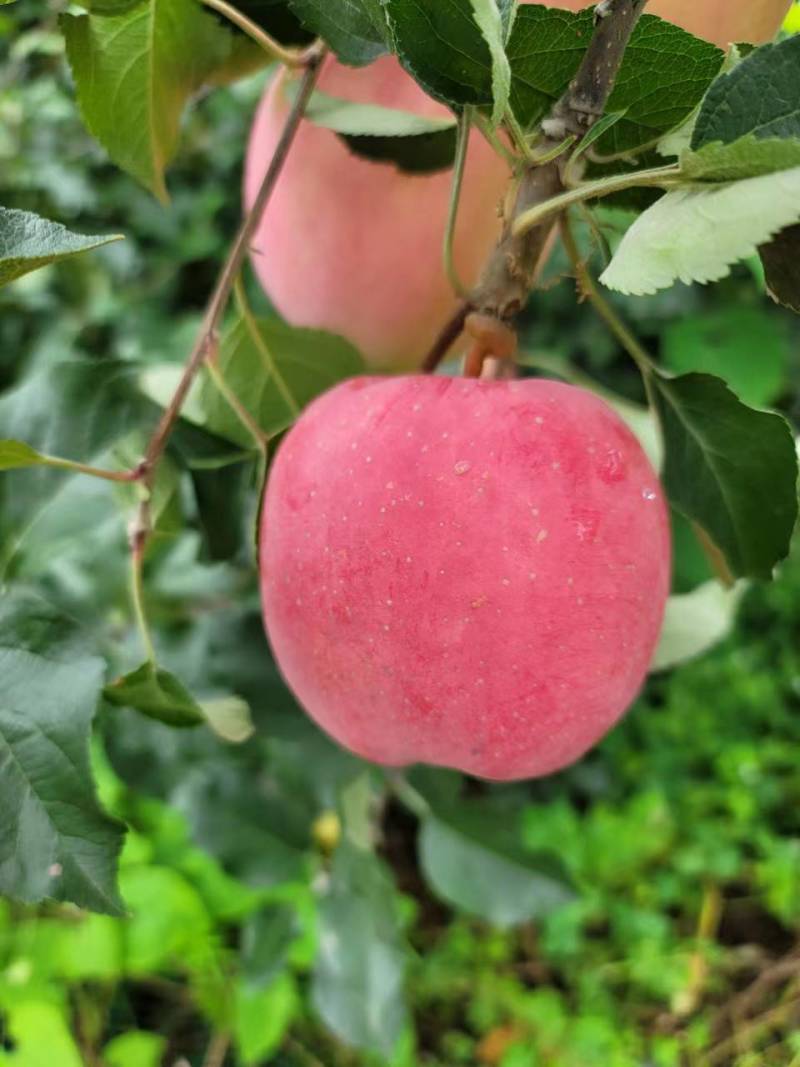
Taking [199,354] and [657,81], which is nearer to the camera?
[657,81]

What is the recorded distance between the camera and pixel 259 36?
1.17 ft

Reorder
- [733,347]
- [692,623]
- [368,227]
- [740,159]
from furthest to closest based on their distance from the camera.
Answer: [733,347] → [692,623] → [368,227] → [740,159]

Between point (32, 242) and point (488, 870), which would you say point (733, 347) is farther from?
point (32, 242)

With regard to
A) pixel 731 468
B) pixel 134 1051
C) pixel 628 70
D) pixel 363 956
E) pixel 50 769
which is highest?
pixel 628 70

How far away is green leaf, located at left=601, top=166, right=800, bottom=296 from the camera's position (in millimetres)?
215

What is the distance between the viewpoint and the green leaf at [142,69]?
35 cm

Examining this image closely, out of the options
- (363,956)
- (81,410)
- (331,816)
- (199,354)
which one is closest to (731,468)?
(199,354)

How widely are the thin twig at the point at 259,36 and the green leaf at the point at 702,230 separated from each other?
0.60 feet

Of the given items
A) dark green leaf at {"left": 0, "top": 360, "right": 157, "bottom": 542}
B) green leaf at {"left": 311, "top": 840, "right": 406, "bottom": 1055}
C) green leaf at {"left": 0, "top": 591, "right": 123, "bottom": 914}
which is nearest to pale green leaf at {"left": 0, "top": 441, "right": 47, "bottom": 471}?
green leaf at {"left": 0, "top": 591, "right": 123, "bottom": 914}

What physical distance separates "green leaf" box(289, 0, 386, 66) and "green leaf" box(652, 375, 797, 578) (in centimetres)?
15

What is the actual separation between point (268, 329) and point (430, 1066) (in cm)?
84

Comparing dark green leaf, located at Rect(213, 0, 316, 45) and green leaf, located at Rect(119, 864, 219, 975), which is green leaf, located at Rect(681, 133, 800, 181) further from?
green leaf, located at Rect(119, 864, 219, 975)

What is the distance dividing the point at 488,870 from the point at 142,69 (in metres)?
0.60

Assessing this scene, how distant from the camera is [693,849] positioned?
1.16m
